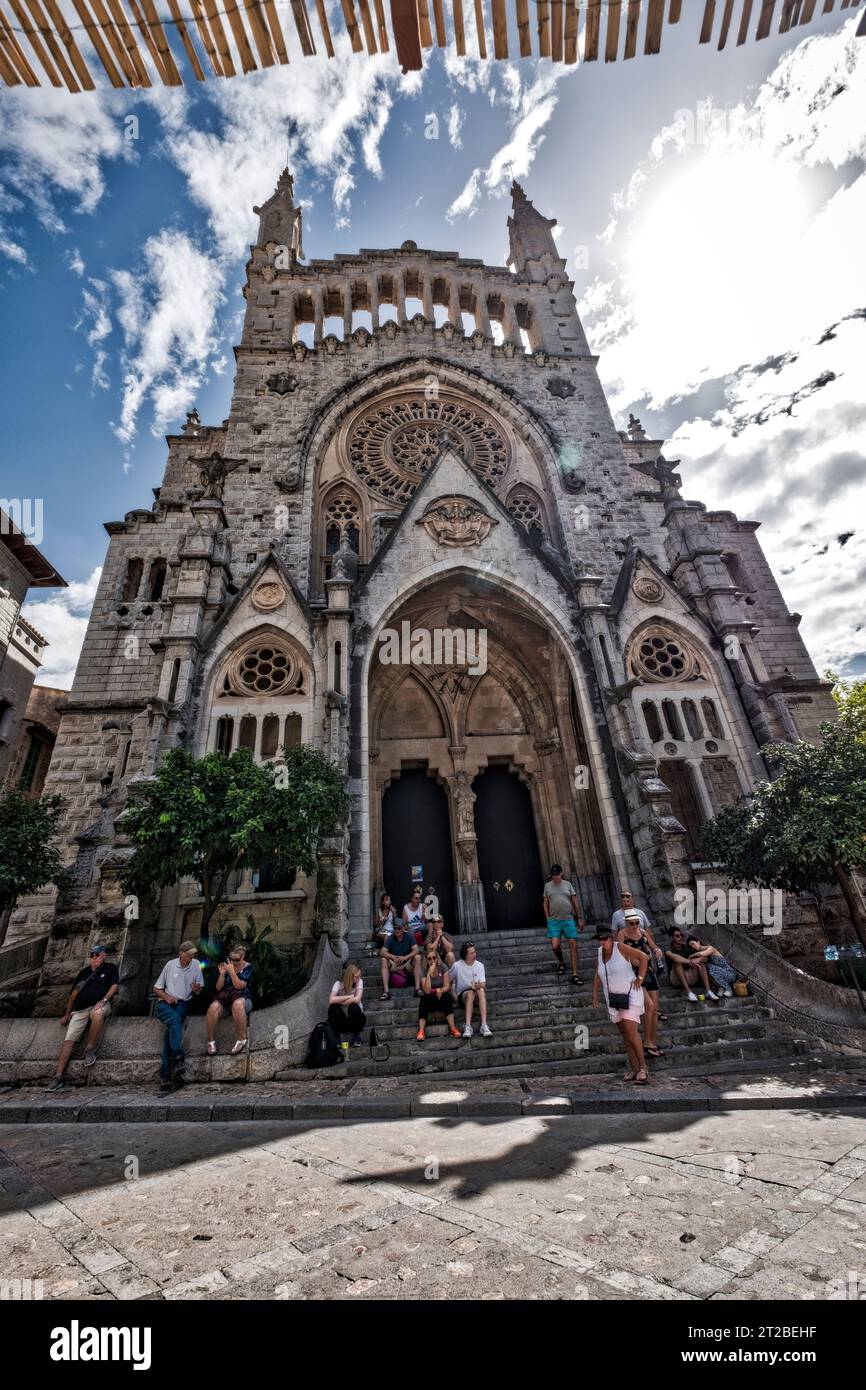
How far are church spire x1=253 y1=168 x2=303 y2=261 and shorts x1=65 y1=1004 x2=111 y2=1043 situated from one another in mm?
26799

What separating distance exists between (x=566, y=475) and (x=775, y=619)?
841 cm

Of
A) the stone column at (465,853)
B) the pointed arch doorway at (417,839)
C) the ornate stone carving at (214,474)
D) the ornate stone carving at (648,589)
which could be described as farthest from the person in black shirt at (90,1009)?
the ornate stone carving at (648,589)

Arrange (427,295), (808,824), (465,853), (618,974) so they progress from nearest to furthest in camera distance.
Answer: (618,974) → (808,824) → (465,853) → (427,295)

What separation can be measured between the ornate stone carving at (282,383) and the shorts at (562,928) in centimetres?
1823

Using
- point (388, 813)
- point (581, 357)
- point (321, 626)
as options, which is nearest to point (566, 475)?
point (581, 357)

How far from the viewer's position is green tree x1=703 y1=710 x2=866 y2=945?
8.31m

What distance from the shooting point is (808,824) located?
8.45m

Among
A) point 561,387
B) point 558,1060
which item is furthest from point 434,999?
point 561,387

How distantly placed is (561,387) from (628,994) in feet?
67.0

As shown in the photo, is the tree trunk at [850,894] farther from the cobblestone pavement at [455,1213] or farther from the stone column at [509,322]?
the stone column at [509,322]

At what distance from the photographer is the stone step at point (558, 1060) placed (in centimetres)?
695

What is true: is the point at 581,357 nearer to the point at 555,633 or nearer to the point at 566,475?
the point at 566,475

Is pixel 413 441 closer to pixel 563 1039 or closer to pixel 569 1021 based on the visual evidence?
pixel 569 1021

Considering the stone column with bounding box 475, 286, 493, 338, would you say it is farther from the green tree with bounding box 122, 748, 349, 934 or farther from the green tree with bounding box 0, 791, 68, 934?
the green tree with bounding box 0, 791, 68, 934
